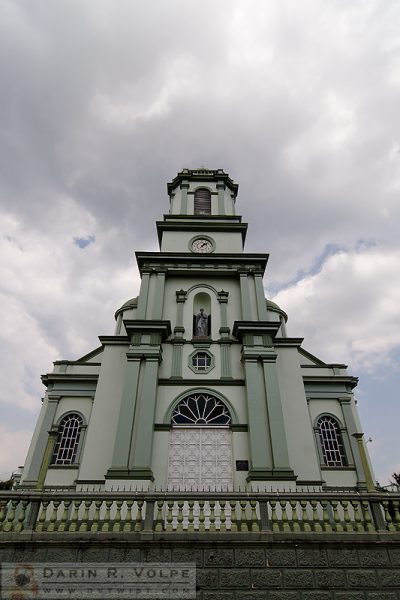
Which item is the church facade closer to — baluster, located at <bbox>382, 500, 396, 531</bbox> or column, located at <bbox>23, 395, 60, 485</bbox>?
column, located at <bbox>23, 395, 60, 485</bbox>

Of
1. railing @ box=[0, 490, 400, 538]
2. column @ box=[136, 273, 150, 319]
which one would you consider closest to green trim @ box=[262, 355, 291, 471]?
railing @ box=[0, 490, 400, 538]

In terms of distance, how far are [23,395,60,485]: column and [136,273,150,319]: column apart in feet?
19.5

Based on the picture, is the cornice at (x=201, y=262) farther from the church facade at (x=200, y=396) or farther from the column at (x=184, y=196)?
the column at (x=184, y=196)

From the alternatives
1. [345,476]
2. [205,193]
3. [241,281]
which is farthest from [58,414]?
[205,193]

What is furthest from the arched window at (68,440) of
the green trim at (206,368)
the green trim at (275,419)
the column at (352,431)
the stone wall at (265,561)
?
the column at (352,431)

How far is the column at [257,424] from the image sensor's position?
12664 mm

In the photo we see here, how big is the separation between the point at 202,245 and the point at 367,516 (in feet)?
48.4

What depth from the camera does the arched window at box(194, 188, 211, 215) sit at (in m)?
22.2

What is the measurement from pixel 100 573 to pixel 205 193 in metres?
20.4

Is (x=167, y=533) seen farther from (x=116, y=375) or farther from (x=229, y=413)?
(x=116, y=375)

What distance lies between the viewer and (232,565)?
6.93m

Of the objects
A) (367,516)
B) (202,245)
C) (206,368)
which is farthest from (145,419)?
(202,245)

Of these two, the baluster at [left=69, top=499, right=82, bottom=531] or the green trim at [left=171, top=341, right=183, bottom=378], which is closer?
the baluster at [left=69, top=499, right=82, bottom=531]

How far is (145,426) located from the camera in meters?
13.4
